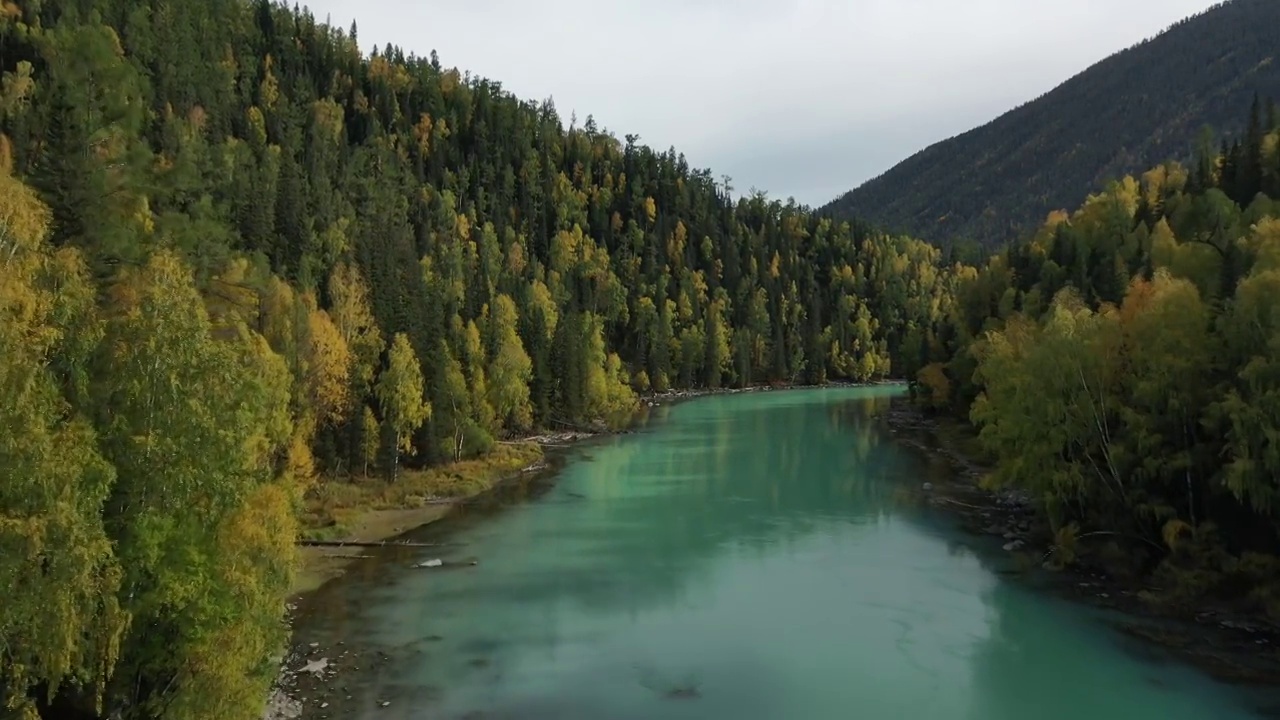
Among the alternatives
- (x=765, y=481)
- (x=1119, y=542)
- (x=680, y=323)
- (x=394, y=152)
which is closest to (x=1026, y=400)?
(x=1119, y=542)

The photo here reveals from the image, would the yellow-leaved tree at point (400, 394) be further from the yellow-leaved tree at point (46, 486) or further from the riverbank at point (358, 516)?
the yellow-leaved tree at point (46, 486)

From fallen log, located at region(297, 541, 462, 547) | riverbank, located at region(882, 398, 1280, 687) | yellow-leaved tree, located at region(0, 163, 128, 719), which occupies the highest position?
yellow-leaved tree, located at region(0, 163, 128, 719)

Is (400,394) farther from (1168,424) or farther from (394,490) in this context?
(1168,424)

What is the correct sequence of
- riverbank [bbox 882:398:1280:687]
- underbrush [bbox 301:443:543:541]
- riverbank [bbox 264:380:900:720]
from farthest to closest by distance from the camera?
underbrush [bbox 301:443:543:541] → riverbank [bbox 882:398:1280:687] → riverbank [bbox 264:380:900:720]

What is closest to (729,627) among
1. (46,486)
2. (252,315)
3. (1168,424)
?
(1168,424)

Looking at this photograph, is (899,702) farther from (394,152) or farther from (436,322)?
(394,152)

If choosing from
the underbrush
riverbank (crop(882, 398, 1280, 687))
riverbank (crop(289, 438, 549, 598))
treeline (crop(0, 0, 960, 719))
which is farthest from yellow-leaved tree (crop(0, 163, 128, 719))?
riverbank (crop(882, 398, 1280, 687))

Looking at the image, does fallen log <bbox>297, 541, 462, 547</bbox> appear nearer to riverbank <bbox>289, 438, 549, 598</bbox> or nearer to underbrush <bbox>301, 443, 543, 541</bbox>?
riverbank <bbox>289, 438, 549, 598</bbox>
